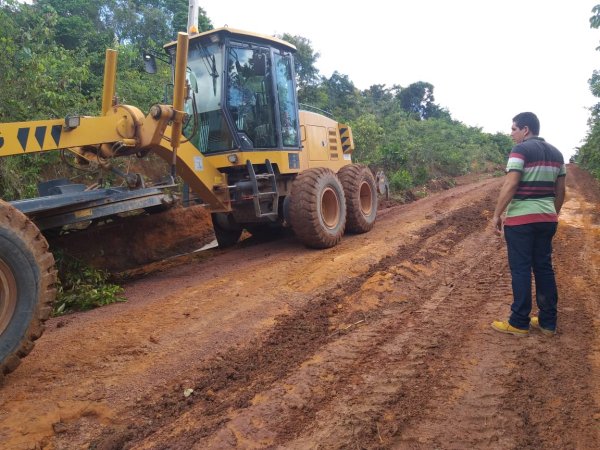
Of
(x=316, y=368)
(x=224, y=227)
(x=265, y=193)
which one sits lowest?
(x=316, y=368)

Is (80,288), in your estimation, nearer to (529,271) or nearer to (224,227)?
(224,227)

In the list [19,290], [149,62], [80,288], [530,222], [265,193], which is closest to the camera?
[19,290]

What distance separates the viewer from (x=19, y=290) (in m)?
2.93

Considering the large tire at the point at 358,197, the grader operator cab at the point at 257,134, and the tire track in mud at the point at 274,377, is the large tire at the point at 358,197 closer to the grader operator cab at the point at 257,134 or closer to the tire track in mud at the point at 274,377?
the grader operator cab at the point at 257,134

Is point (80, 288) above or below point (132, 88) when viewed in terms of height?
below

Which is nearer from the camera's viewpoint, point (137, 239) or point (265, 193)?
point (137, 239)

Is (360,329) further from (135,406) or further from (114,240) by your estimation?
(114,240)

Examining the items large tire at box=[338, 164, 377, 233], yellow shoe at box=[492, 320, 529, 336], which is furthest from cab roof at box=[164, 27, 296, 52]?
yellow shoe at box=[492, 320, 529, 336]

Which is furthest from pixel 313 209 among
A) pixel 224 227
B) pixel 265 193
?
pixel 224 227

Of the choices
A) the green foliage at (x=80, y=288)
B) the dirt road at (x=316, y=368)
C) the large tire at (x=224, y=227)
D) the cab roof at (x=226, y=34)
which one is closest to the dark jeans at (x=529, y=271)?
the dirt road at (x=316, y=368)

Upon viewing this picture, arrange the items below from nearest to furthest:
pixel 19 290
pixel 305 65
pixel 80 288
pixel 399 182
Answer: pixel 19 290 → pixel 80 288 → pixel 399 182 → pixel 305 65

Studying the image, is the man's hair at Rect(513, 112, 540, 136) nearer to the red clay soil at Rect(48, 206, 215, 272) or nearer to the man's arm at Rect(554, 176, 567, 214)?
the man's arm at Rect(554, 176, 567, 214)

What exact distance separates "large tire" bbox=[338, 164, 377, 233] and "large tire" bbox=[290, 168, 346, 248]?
2.45 feet

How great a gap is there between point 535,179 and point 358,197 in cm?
446
